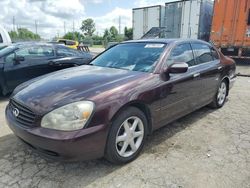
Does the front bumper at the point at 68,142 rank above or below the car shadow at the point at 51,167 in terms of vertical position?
above

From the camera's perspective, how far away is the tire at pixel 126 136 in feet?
8.94

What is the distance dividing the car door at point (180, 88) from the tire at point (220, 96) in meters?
1.04

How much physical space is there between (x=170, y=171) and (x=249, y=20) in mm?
11171

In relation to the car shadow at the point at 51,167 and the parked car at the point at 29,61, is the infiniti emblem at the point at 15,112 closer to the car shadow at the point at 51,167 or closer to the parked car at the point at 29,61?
the car shadow at the point at 51,167

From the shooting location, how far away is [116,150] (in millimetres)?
2803

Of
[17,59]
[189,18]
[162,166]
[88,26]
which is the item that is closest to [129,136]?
[162,166]

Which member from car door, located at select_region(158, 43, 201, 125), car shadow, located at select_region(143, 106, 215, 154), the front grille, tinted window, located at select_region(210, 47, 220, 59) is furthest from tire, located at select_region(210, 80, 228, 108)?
the front grille

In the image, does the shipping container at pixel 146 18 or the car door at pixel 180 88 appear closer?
the car door at pixel 180 88

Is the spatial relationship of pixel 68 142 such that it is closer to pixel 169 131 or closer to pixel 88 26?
pixel 169 131

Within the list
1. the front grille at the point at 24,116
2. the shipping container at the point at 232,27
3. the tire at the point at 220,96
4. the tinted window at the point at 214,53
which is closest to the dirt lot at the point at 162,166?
the front grille at the point at 24,116

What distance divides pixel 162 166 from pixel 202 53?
2459 mm

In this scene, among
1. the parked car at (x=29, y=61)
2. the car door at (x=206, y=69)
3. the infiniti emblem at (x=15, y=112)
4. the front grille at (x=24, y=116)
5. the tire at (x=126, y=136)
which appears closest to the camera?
the front grille at (x=24, y=116)

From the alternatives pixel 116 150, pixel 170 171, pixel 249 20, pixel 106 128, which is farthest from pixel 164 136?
pixel 249 20

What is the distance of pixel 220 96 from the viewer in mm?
5145
